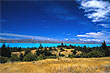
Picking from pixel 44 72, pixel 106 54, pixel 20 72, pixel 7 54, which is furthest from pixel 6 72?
pixel 106 54

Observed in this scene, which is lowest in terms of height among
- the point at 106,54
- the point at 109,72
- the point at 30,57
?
the point at 106,54

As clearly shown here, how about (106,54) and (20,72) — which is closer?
(20,72)

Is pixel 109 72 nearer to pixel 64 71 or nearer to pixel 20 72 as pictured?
pixel 64 71

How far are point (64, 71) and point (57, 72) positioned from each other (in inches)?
33.9

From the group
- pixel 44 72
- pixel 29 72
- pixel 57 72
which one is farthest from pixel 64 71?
pixel 29 72

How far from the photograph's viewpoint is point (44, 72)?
9352 mm

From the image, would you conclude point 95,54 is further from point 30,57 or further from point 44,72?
point 44,72

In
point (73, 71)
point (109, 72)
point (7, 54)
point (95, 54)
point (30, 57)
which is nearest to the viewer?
point (109, 72)

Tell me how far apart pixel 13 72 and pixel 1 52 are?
5344 cm

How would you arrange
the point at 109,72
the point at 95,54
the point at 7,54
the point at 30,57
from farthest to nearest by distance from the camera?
the point at 7,54, the point at 95,54, the point at 30,57, the point at 109,72

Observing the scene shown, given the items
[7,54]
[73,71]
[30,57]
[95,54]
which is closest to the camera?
[73,71]

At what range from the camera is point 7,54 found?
176 feet

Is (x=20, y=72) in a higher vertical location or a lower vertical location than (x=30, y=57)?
higher

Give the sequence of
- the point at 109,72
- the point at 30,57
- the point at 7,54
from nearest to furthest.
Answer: the point at 109,72, the point at 30,57, the point at 7,54
